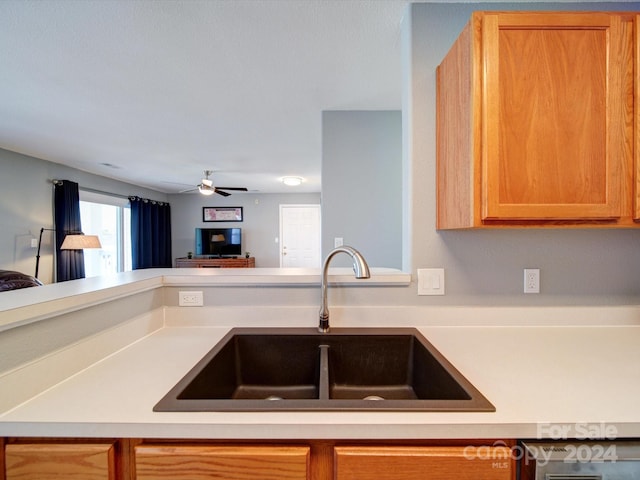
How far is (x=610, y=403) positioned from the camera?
28.2 inches

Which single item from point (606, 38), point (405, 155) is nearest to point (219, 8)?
point (405, 155)

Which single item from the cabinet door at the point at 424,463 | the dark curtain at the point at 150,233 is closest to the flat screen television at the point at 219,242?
the dark curtain at the point at 150,233

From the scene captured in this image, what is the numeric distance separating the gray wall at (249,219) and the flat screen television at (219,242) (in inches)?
7.1

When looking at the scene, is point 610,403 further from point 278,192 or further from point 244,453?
point 278,192

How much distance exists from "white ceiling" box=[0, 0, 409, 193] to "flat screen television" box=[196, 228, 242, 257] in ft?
10.8

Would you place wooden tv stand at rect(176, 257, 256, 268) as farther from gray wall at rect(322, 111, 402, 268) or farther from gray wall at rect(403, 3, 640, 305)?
gray wall at rect(403, 3, 640, 305)

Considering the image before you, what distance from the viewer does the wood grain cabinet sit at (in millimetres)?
942

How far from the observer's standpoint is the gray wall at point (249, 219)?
671cm

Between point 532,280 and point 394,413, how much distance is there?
1027mm

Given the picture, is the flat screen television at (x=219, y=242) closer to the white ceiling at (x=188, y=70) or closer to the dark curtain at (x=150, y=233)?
the dark curtain at (x=150, y=233)

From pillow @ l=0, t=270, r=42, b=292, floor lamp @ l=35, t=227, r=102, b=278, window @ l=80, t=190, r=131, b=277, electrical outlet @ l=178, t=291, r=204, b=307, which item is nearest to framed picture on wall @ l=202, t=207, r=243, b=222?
window @ l=80, t=190, r=131, b=277

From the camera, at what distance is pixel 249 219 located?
6805 mm

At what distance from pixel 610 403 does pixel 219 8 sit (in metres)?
2.03

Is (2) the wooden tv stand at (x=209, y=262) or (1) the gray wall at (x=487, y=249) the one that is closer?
(1) the gray wall at (x=487, y=249)
